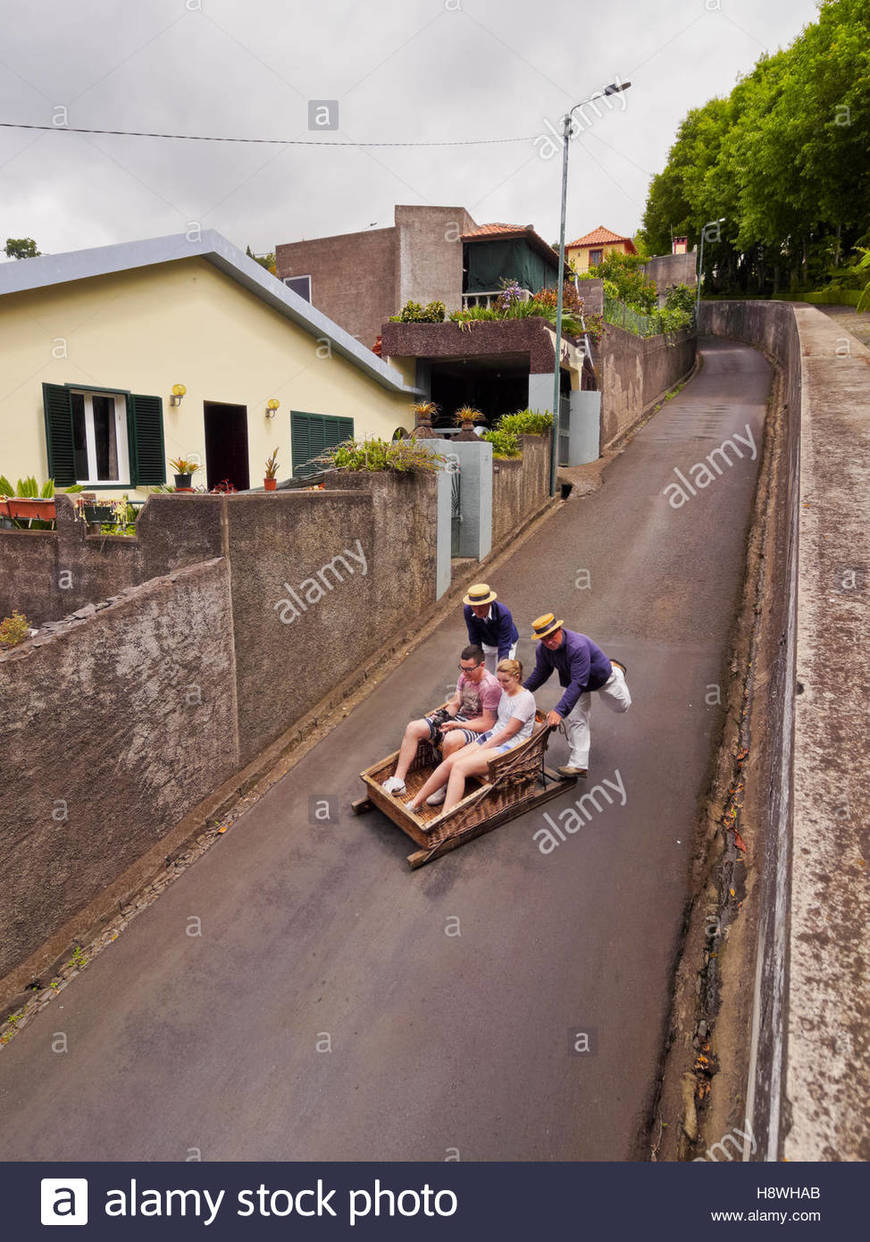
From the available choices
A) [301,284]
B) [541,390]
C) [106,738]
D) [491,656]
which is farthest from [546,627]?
[301,284]

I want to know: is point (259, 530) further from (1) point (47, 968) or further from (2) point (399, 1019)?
(2) point (399, 1019)

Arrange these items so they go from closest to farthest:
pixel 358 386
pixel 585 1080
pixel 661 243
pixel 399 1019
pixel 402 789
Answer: pixel 585 1080
pixel 399 1019
pixel 402 789
pixel 358 386
pixel 661 243

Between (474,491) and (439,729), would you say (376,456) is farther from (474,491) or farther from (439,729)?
(439,729)

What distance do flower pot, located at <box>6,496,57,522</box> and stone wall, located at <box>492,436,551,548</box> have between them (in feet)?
25.4

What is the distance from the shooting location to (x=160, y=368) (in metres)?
12.3

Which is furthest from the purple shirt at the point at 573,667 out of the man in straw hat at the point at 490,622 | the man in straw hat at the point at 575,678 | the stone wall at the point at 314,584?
the stone wall at the point at 314,584

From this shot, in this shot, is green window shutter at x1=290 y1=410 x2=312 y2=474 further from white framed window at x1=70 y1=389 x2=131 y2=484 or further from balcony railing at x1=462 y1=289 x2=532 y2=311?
balcony railing at x1=462 y1=289 x2=532 y2=311

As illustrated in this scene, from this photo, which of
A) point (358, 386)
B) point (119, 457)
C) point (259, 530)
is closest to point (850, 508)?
point (259, 530)

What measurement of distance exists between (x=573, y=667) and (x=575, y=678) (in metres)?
0.11

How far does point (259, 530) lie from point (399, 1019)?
498cm

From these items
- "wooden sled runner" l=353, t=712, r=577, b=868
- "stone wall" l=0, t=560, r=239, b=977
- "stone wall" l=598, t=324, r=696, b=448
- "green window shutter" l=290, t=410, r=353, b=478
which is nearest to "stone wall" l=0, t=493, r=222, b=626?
"stone wall" l=0, t=560, r=239, b=977

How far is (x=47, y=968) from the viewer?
5.68 meters

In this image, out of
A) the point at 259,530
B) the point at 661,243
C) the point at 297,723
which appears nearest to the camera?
the point at 259,530

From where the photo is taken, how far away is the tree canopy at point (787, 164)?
29.4 metres
